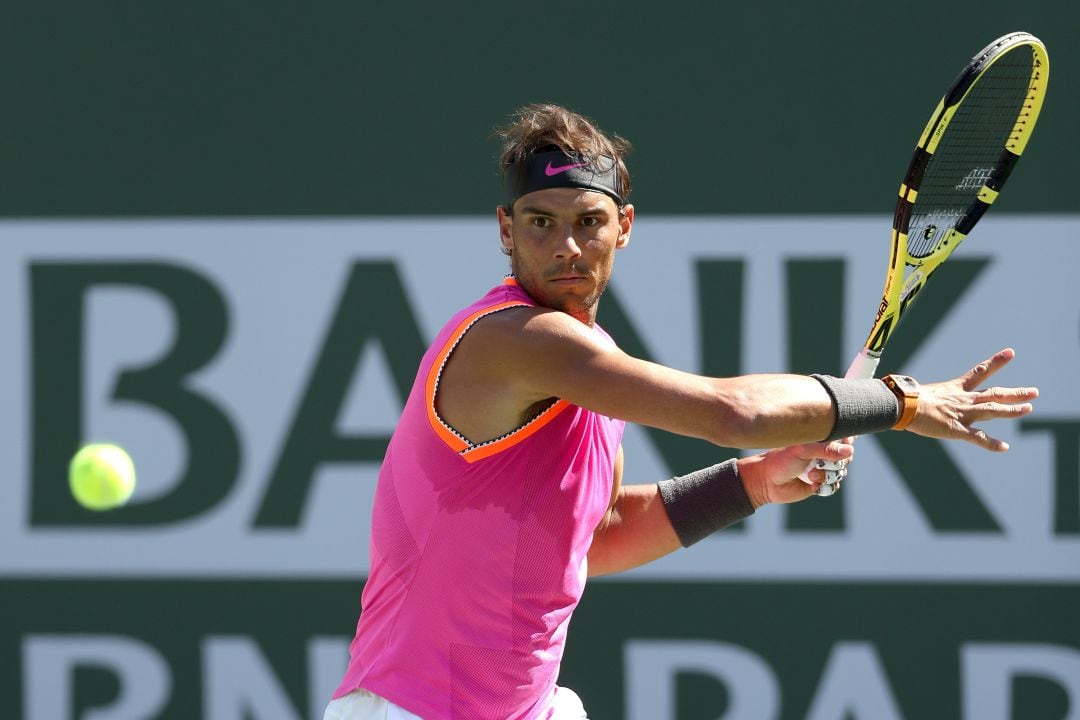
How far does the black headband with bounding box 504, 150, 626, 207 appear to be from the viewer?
8.76 ft

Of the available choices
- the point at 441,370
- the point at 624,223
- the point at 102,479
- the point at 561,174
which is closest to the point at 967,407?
the point at 624,223

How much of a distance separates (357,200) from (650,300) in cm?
94

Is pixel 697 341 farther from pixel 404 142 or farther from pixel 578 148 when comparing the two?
pixel 578 148

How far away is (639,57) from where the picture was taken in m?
4.29

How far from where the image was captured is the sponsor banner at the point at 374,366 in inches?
166

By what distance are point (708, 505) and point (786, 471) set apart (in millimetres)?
213

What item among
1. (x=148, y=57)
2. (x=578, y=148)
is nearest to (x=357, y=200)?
(x=148, y=57)

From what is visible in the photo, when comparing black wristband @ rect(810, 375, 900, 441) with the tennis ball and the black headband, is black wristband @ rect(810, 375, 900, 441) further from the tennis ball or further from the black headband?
the tennis ball

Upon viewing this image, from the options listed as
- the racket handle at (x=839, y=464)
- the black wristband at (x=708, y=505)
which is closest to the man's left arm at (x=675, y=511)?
the black wristband at (x=708, y=505)

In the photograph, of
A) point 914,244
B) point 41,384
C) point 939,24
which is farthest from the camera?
point 41,384

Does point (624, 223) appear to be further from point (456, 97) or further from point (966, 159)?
point (456, 97)

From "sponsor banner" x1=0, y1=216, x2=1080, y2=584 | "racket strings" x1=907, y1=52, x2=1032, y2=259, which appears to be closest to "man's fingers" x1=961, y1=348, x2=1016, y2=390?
"racket strings" x1=907, y1=52, x2=1032, y2=259

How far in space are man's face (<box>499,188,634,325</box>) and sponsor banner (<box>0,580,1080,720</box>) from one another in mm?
1846

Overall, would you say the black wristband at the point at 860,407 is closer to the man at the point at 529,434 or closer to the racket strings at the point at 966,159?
the man at the point at 529,434
